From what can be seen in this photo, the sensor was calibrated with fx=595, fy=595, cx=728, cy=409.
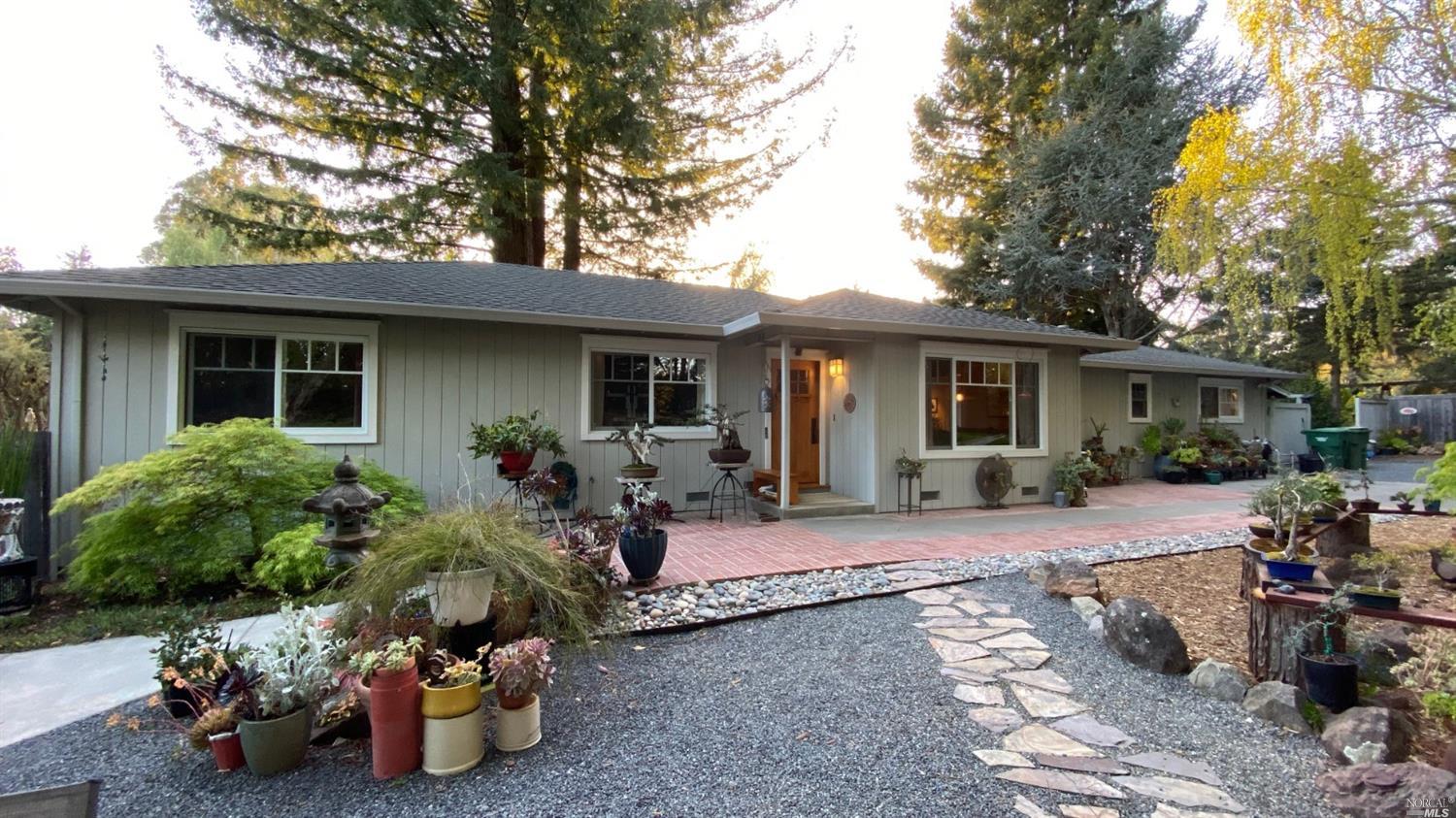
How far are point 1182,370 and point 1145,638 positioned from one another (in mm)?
11004

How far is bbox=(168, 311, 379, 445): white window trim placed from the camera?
5.36 meters

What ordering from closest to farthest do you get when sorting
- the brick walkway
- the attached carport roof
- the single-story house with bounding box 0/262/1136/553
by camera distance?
the brick walkway → the attached carport roof → the single-story house with bounding box 0/262/1136/553

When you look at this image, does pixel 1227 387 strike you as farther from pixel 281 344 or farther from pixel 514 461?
pixel 281 344

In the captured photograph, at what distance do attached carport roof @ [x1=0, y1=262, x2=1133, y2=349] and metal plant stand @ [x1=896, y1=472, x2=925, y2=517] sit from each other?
1.76 metres

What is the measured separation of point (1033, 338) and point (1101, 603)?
4.54 m

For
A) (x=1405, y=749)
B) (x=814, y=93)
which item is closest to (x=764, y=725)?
(x=1405, y=749)

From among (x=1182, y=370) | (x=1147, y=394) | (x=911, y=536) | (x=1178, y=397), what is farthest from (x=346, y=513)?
(x=1178, y=397)

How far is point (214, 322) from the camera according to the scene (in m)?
5.47

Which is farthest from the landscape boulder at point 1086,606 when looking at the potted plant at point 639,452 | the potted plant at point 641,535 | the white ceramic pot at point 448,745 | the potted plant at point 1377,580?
the potted plant at point 639,452

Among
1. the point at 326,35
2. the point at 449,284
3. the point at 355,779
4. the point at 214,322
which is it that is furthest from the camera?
the point at 326,35

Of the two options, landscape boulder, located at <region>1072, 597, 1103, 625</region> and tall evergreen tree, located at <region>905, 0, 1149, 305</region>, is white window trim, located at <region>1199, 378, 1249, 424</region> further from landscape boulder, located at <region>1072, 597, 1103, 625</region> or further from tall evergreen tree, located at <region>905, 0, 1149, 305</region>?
landscape boulder, located at <region>1072, 597, 1103, 625</region>

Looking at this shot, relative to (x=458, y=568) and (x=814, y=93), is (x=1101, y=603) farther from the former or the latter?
(x=814, y=93)

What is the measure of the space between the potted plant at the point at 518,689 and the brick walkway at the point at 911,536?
188 cm

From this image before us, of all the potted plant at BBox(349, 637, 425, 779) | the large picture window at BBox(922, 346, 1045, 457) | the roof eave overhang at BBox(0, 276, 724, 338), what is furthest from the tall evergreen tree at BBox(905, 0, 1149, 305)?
the potted plant at BBox(349, 637, 425, 779)
